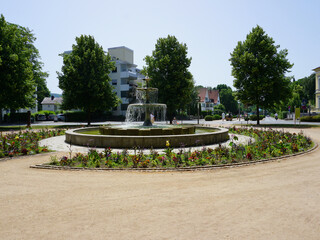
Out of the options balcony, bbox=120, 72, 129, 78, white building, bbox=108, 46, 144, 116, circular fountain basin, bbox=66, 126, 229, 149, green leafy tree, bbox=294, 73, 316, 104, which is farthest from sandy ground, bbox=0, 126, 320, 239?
green leafy tree, bbox=294, 73, 316, 104

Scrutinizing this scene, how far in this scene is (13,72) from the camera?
29.1 metres

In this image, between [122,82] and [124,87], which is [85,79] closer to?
[124,87]

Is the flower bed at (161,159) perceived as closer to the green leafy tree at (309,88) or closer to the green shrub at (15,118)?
the green shrub at (15,118)

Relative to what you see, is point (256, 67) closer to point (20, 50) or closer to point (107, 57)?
point (107, 57)

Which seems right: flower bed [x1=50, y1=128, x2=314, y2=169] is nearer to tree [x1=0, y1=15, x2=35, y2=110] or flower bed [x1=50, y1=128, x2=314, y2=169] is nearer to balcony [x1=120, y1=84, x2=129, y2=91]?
tree [x1=0, y1=15, x2=35, y2=110]

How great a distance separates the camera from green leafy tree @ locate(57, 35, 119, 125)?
34.6 m

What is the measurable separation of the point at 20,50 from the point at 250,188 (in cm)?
3417

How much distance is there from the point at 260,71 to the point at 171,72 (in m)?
12.2

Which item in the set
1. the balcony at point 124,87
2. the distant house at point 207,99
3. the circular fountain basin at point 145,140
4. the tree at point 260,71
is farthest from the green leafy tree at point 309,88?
the circular fountain basin at point 145,140

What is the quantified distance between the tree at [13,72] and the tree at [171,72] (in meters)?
16.6

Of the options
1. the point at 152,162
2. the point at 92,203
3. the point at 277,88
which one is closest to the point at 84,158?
the point at 152,162

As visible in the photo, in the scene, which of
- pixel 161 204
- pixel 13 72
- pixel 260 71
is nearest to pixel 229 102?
pixel 260 71

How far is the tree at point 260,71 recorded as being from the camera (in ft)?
109

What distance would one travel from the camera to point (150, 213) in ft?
16.0
